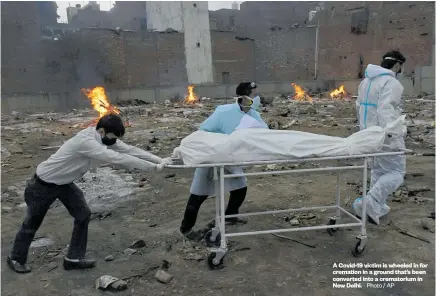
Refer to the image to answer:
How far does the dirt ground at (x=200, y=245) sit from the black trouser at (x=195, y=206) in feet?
0.68

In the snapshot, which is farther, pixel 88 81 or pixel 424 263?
pixel 88 81

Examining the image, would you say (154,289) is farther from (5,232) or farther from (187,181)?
(187,181)

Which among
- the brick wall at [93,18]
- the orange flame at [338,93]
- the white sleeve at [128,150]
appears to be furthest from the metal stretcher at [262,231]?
the brick wall at [93,18]

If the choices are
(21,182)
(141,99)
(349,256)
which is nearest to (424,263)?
(349,256)

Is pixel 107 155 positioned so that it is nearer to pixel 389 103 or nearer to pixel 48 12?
pixel 389 103

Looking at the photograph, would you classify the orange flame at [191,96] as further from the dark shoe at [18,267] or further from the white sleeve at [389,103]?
the dark shoe at [18,267]

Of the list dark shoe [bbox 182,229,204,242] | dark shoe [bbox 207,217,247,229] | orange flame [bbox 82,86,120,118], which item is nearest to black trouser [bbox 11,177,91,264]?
dark shoe [bbox 182,229,204,242]

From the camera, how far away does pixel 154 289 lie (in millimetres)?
3385

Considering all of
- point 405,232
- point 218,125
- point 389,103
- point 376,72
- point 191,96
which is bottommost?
point 405,232

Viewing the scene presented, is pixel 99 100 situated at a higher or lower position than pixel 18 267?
higher

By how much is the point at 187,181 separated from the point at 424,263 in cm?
401

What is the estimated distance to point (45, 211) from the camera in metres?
3.66

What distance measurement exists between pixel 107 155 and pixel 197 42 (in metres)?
29.0

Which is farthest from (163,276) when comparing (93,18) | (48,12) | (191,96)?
(93,18)
